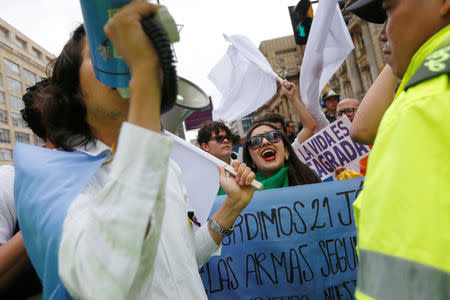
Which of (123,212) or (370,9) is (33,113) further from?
(370,9)

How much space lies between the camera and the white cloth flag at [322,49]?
106 inches

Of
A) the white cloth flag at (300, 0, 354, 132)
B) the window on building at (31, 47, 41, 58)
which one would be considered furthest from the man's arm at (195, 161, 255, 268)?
the window on building at (31, 47, 41, 58)

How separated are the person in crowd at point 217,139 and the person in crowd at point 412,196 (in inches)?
137

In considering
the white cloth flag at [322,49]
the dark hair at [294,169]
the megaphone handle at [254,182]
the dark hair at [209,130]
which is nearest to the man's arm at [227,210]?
the megaphone handle at [254,182]

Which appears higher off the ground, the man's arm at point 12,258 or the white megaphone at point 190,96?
the white megaphone at point 190,96

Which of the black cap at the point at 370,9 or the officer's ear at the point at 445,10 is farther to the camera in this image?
the black cap at the point at 370,9

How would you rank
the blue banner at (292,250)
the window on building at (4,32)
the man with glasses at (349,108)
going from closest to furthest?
the blue banner at (292,250) < the man with glasses at (349,108) < the window on building at (4,32)

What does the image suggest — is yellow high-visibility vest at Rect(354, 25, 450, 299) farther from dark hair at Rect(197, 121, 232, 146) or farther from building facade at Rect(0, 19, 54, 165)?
building facade at Rect(0, 19, 54, 165)

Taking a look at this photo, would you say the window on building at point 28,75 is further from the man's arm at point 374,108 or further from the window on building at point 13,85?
the man's arm at point 374,108

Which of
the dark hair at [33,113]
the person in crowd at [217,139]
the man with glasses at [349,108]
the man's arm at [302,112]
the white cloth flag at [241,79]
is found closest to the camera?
the dark hair at [33,113]

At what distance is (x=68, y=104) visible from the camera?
108 cm

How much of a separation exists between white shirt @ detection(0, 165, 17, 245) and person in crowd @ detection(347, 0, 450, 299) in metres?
1.23

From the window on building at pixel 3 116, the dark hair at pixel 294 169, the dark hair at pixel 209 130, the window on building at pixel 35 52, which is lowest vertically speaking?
the window on building at pixel 3 116

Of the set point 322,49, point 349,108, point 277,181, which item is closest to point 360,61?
point 349,108
